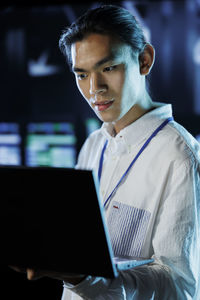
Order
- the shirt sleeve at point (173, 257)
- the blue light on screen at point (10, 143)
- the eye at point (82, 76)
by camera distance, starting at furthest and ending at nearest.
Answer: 1. the blue light on screen at point (10, 143)
2. the eye at point (82, 76)
3. the shirt sleeve at point (173, 257)

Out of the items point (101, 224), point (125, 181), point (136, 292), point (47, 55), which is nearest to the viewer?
point (101, 224)

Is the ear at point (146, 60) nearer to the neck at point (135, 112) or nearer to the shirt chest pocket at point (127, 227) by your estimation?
the neck at point (135, 112)

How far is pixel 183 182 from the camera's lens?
1038 mm

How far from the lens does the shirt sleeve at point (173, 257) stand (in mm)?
957

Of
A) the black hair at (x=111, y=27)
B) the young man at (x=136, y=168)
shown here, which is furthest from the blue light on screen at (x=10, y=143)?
the black hair at (x=111, y=27)

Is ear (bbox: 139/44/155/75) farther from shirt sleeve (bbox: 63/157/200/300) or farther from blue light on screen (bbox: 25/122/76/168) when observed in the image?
blue light on screen (bbox: 25/122/76/168)

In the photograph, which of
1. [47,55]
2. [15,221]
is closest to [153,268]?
[15,221]

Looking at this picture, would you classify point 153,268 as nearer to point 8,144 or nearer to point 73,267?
point 73,267

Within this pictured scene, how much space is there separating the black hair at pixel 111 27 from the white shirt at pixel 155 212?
22 cm

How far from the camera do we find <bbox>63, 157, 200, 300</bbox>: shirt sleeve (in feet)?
3.14

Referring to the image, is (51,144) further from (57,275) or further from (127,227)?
(57,275)

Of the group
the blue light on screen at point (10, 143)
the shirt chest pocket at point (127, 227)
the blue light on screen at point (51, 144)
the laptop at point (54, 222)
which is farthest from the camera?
→ the blue light on screen at point (10, 143)

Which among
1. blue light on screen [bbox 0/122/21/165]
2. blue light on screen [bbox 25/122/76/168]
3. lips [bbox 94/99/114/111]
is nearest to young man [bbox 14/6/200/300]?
lips [bbox 94/99/114/111]

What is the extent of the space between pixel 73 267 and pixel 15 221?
6.0 inches
